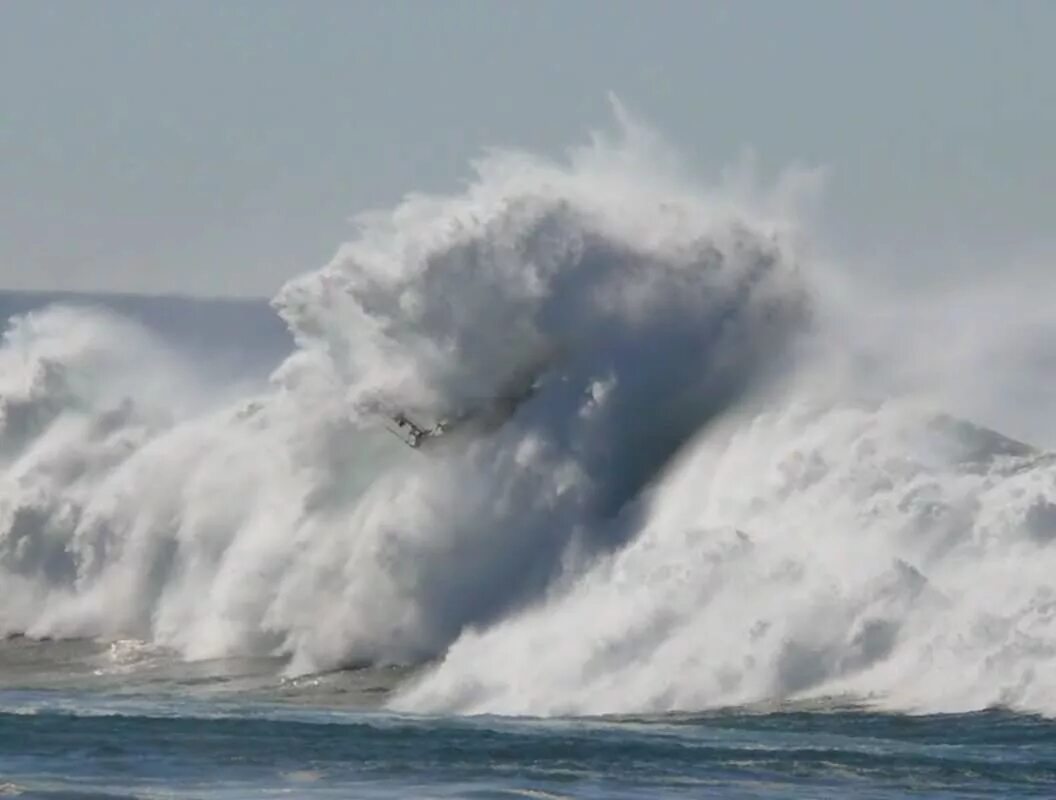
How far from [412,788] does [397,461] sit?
19809 millimetres

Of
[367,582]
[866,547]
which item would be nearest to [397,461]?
[367,582]

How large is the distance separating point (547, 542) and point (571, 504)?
886 mm

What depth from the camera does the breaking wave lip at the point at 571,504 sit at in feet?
139

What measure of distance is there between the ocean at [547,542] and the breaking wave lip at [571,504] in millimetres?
71

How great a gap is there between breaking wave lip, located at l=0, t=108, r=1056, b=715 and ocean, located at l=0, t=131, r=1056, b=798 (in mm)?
71

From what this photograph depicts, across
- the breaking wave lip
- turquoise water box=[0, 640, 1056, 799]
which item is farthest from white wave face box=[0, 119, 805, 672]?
turquoise water box=[0, 640, 1056, 799]

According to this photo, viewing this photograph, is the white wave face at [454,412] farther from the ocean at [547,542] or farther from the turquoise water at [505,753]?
the turquoise water at [505,753]

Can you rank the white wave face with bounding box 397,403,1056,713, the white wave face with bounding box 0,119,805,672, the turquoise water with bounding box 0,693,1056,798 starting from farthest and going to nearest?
the white wave face with bounding box 0,119,805,672
the white wave face with bounding box 397,403,1056,713
the turquoise water with bounding box 0,693,1056,798


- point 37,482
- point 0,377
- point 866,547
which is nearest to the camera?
point 866,547

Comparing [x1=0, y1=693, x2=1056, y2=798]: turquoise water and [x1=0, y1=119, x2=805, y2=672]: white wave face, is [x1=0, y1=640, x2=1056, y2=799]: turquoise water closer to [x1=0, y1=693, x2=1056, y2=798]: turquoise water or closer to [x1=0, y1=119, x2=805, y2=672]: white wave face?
[x1=0, y1=693, x2=1056, y2=798]: turquoise water

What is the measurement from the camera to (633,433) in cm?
5100

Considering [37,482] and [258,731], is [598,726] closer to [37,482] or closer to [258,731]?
[258,731]

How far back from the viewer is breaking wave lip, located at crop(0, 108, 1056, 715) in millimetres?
42406

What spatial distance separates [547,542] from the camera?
161ft
